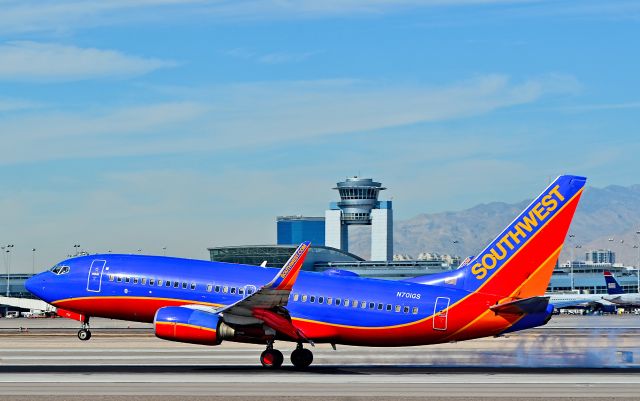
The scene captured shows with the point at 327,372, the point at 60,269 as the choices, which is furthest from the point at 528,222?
the point at 60,269

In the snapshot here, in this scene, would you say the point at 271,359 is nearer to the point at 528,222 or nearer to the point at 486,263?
the point at 486,263

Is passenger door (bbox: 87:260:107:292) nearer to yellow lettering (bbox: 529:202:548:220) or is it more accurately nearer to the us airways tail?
the us airways tail

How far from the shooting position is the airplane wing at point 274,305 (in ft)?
147

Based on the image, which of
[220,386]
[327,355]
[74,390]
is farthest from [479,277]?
[74,390]

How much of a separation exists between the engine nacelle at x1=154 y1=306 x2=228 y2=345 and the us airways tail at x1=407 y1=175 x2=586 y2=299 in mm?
12386

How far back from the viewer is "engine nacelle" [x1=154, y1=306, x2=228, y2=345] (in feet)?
151

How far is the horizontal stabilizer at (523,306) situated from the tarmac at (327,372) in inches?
104

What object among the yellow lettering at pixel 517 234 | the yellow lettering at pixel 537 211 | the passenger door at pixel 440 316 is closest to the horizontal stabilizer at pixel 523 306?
the passenger door at pixel 440 316

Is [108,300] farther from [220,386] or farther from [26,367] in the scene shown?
[220,386]

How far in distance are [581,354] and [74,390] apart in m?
32.1

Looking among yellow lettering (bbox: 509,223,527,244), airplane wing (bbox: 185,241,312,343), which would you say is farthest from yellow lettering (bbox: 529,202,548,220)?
airplane wing (bbox: 185,241,312,343)

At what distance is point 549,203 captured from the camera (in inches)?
1919

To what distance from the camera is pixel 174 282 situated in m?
49.7

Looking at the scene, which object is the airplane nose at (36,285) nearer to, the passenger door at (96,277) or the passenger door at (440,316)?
the passenger door at (96,277)
